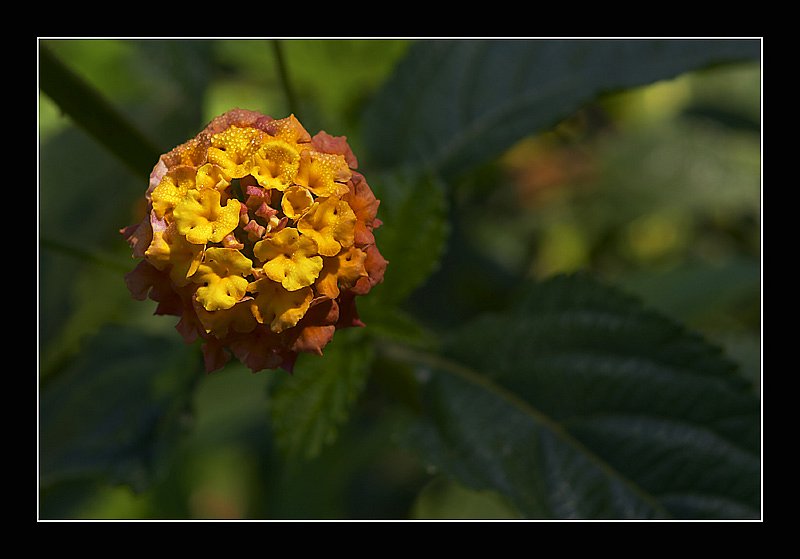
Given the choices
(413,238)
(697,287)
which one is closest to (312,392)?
(413,238)

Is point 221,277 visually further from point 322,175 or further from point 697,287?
point 697,287

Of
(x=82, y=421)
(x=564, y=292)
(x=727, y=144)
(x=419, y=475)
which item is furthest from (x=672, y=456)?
(x=727, y=144)

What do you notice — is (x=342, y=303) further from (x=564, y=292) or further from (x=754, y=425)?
(x=754, y=425)

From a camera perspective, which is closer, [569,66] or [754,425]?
[754,425]

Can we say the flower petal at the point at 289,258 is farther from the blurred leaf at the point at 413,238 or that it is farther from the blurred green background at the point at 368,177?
the blurred green background at the point at 368,177

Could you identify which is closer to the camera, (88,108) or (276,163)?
(276,163)

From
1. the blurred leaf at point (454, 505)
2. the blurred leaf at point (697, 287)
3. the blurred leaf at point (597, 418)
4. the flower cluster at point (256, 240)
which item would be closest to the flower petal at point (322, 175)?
the flower cluster at point (256, 240)

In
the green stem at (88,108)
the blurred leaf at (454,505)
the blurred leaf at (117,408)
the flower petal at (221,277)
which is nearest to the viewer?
the flower petal at (221,277)
